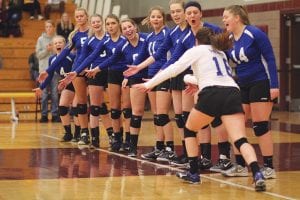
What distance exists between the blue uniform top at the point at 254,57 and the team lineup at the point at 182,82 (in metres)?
0.01

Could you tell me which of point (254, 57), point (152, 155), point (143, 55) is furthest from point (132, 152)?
point (254, 57)

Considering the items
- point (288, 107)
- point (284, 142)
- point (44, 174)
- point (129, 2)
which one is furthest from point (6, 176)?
point (129, 2)

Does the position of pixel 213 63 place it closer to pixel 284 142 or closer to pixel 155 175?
pixel 155 175

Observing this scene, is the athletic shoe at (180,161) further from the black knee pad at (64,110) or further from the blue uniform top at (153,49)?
the black knee pad at (64,110)

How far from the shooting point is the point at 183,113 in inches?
369

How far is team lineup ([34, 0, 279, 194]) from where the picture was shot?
25.1 ft

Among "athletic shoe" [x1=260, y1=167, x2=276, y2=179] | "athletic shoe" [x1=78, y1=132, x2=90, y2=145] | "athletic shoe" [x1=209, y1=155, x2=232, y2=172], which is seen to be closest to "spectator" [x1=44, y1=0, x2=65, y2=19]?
"athletic shoe" [x1=78, y1=132, x2=90, y2=145]

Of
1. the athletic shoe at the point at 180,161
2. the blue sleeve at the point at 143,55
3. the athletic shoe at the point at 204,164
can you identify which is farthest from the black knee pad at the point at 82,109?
the athletic shoe at the point at 204,164

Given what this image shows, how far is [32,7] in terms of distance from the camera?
82.4 feet

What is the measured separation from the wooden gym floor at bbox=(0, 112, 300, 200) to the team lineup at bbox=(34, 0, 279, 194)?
9.9 inches

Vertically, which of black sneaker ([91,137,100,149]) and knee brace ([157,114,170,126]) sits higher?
knee brace ([157,114,170,126])

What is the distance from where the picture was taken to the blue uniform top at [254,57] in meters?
8.31

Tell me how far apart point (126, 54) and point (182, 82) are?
1.77 meters

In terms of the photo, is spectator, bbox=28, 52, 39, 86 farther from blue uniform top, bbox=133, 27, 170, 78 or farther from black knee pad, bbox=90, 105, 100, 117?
blue uniform top, bbox=133, 27, 170, 78
